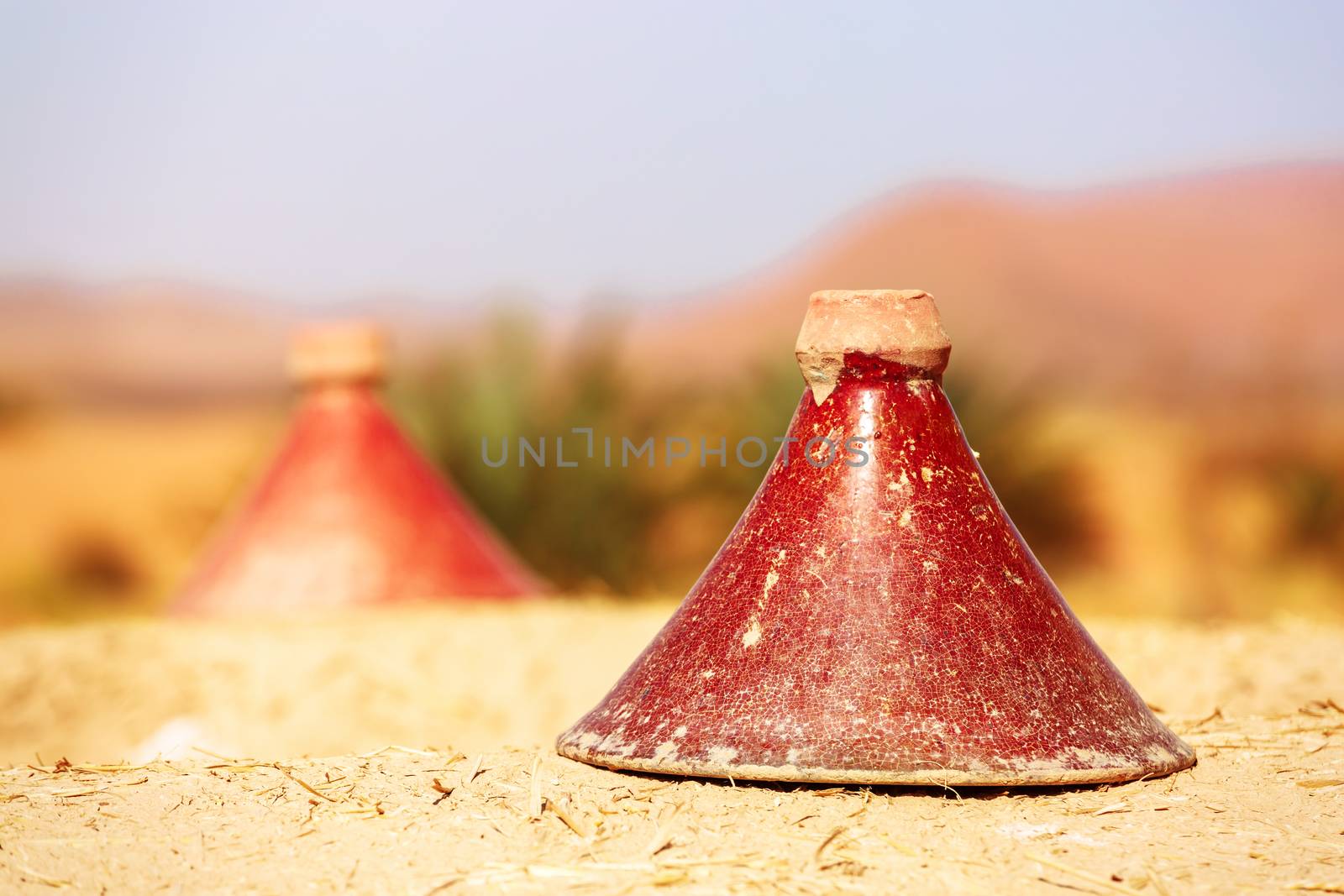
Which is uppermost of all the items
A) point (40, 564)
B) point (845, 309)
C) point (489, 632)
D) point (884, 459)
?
point (845, 309)

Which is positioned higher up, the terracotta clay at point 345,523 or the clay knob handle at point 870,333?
the clay knob handle at point 870,333

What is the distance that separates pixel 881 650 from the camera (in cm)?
258

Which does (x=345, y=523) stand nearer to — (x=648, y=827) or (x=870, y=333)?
(x=870, y=333)

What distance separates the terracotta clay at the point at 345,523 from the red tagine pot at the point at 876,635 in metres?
3.48

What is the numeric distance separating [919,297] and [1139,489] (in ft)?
49.6

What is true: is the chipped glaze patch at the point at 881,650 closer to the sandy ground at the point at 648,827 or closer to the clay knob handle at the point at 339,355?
the sandy ground at the point at 648,827

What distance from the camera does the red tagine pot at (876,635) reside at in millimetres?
2490

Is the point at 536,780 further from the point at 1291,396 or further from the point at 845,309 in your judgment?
the point at 1291,396

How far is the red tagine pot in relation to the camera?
2490 millimetres

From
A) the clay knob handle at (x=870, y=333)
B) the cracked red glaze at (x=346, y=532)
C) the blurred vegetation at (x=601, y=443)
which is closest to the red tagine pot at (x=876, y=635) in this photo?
the clay knob handle at (x=870, y=333)

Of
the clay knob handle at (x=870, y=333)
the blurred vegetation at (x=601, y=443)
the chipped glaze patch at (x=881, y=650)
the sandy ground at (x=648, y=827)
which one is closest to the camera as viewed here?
the sandy ground at (x=648, y=827)

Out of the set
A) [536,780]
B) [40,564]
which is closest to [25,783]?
[536,780]

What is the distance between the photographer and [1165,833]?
2307 millimetres

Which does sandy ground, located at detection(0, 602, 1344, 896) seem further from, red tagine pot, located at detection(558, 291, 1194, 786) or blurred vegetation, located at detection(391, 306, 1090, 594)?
blurred vegetation, located at detection(391, 306, 1090, 594)
